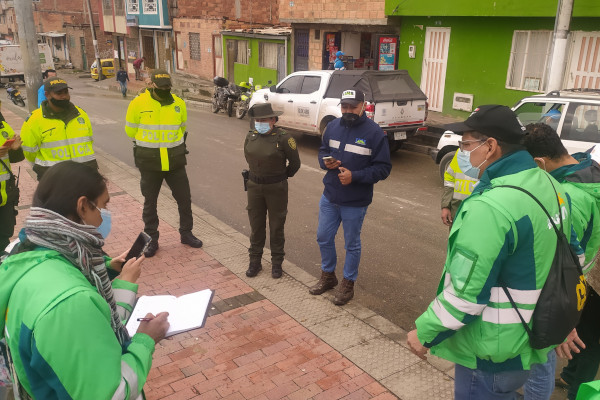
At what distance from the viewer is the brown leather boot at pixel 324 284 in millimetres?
5023

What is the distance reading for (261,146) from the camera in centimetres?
513

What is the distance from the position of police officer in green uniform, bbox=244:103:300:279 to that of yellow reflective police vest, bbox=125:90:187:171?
3.53 feet

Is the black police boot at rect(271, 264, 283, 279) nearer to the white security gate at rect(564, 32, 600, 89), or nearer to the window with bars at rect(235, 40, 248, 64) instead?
the white security gate at rect(564, 32, 600, 89)

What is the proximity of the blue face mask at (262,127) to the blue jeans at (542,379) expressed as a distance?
334 centimetres

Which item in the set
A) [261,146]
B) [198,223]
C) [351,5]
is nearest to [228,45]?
[351,5]

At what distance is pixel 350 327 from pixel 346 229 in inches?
36.1

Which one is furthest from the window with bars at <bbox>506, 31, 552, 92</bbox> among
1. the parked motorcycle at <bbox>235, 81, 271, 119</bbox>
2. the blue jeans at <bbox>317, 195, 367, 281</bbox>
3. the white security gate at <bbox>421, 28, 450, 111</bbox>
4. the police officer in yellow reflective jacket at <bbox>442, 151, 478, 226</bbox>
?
the blue jeans at <bbox>317, 195, 367, 281</bbox>

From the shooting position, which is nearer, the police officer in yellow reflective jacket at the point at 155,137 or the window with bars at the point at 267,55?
the police officer in yellow reflective jacket at the point at 155,137

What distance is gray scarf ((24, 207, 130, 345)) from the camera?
176 centimetres

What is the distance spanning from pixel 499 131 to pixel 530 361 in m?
1.07

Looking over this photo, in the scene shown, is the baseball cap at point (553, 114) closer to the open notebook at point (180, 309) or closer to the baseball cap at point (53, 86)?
the baseball cap at point (53, 86)

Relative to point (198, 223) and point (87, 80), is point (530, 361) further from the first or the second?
point (87, 80)

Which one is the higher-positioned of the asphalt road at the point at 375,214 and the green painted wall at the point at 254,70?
the green painted wall at the point at 254,70

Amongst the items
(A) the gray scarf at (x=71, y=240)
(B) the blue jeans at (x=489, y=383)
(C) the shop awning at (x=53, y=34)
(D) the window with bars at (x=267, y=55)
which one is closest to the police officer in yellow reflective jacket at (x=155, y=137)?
(A) the gray scarf at (x=71, y=240)
